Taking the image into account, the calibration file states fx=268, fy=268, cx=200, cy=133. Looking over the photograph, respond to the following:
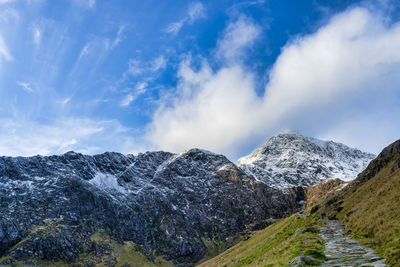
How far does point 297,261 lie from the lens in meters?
26.0

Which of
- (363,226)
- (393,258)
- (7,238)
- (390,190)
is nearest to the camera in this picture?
(393,258)

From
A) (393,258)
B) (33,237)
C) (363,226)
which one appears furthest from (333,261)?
(33,237)

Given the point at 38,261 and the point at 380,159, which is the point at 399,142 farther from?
the point at 38,261

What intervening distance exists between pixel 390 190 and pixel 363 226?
1195cm

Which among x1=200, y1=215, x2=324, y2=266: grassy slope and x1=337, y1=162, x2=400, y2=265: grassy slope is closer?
x1=337, y1=162, x2=400, y2=265: grassy slope

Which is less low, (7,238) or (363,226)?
(7,238)

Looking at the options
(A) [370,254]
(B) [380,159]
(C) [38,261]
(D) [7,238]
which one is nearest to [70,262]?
(C) [38,261]

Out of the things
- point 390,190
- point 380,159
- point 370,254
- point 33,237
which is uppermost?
point 33,237

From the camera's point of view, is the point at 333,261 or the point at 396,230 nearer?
the point at 333,261

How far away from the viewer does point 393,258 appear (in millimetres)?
21016

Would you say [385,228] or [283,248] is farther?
[283,248]

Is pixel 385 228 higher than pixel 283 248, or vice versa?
pixel 385 228

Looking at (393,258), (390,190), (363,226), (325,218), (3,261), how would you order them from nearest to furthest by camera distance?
(393,258) → (363,226) → (390,190) → (325,218) → (3,261)

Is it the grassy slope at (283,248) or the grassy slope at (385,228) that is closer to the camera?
the grassy slope at (385,228)
